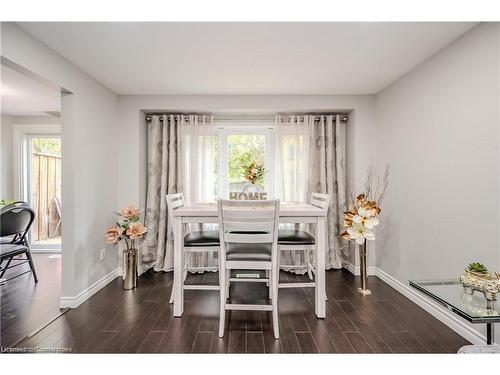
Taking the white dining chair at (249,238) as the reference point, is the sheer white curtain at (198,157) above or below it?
above

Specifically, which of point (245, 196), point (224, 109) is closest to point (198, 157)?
point (224, 109)

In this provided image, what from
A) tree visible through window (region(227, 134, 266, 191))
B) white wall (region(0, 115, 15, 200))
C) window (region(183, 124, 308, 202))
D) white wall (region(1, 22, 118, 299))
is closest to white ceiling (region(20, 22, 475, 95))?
white wall (region(1, 22, 118, 299))

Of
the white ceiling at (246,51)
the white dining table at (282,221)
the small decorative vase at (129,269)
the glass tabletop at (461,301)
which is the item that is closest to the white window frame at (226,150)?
the white ceiling at (246,51)

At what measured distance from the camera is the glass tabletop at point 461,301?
4.71 feet

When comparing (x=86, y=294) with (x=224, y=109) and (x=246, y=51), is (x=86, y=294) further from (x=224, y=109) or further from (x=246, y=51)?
(x=246, y=51)

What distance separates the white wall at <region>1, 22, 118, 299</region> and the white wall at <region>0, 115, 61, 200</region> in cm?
235

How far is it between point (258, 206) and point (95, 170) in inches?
77.4

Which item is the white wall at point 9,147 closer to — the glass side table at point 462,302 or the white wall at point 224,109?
the white wall at point 224,109

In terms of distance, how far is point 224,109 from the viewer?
3684mm

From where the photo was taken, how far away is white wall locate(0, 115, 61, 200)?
4.68 meters

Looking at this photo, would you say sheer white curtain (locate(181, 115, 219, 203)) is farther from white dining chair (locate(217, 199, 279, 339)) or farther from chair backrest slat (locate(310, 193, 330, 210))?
white dining chair (locate(217, 199, 279, 339))

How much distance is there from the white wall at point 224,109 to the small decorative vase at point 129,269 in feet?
2.40

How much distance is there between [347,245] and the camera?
3883 mm
